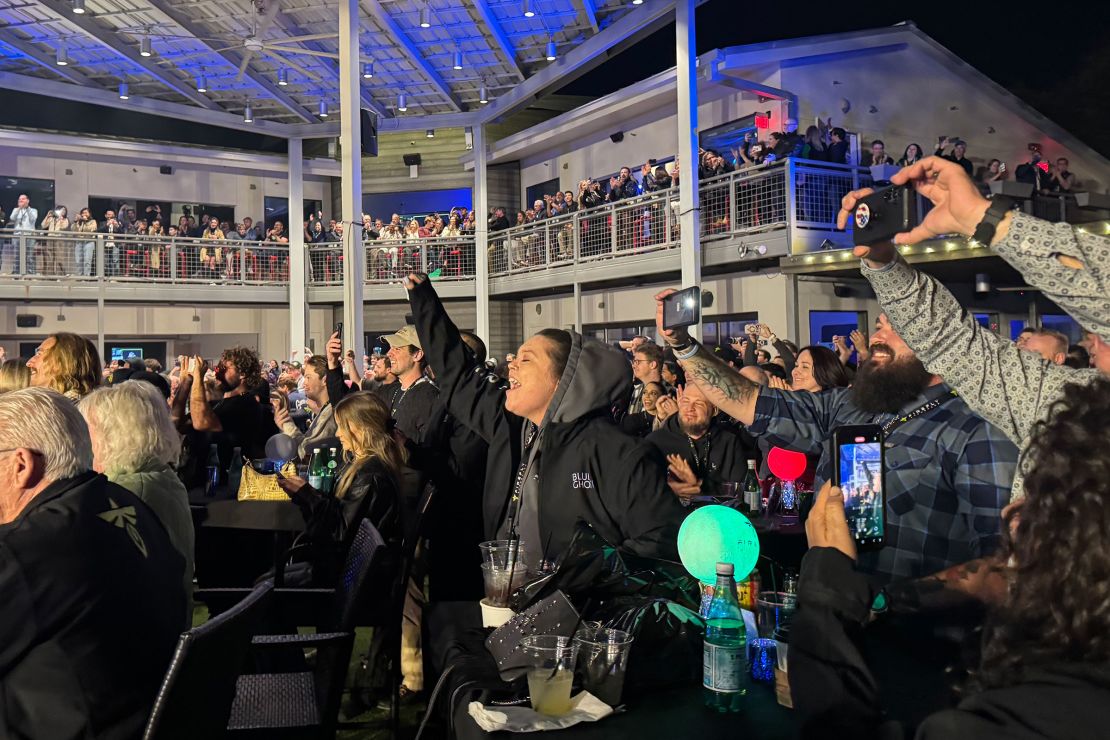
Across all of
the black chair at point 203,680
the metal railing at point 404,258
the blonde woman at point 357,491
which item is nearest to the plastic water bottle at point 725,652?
the black chair at point 203,680

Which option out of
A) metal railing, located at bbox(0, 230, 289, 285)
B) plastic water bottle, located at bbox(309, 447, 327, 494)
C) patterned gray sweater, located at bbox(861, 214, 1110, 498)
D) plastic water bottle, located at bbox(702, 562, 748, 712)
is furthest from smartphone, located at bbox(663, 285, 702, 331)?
metal railing, located at bbox(0, 230, 289, 285)

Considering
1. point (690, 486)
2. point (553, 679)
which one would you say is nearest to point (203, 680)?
point (553, 679)

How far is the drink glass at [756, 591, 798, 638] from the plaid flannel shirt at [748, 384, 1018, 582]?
72 centimetres

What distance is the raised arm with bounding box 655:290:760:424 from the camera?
3.49 meters

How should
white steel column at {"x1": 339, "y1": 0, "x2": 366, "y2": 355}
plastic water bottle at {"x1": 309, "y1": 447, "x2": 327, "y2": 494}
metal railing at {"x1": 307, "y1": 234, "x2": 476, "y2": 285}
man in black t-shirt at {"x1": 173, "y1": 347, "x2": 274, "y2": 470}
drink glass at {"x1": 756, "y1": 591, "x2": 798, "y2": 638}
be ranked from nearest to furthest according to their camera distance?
drink glass at {"x1": 756, "y1": 591, "x2": 798, "y2": 638}, plastic water bottle at {"x1": 309, "y1": 447, "x2": 327, "y2": 494}, man in black t-shirt at {"x1": 173, "y1": 347, "x2": 274, "y2": 470}, white steel column at {"x1": 339, "y1": 0, "x2": 366, "y2": 355}, metal railing at {"x1": 307, "y1": 234, "x2": 476, "y2": 285}

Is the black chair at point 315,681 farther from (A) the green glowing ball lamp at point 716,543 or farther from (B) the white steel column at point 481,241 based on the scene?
(B) the white steel column at point 481,241

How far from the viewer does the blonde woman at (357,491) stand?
4191mm

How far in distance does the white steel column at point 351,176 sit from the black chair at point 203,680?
10174 millimetres

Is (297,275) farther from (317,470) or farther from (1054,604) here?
(1054,604)

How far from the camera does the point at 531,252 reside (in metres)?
18.9

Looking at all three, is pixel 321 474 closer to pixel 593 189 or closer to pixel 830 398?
pixel 830 398

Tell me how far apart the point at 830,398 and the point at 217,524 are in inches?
138

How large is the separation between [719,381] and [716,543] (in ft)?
5.34

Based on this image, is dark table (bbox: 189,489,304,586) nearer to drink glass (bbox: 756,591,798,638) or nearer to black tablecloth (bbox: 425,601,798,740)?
black tablecloth (bbox: 425,601,798,740)
